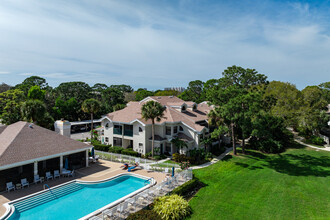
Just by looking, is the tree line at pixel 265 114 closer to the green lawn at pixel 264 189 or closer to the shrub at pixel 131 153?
the green lawn at pixel 264 189

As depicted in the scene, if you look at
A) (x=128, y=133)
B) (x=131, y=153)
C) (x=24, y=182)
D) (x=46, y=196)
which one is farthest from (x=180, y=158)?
(x=24, y=182)

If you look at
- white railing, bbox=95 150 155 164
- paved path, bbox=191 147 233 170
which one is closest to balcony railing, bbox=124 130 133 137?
white railing, bbox=95 150 155 164

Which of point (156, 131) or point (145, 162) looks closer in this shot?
point (145, 162)

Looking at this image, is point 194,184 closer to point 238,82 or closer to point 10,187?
point 10,187

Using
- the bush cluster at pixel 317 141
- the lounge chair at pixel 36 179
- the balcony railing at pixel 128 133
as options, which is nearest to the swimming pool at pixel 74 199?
the lounge chair at pixel 36 179

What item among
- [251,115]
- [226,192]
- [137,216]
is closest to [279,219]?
[226,192]

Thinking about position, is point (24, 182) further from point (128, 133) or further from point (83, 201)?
point (128, 133)
